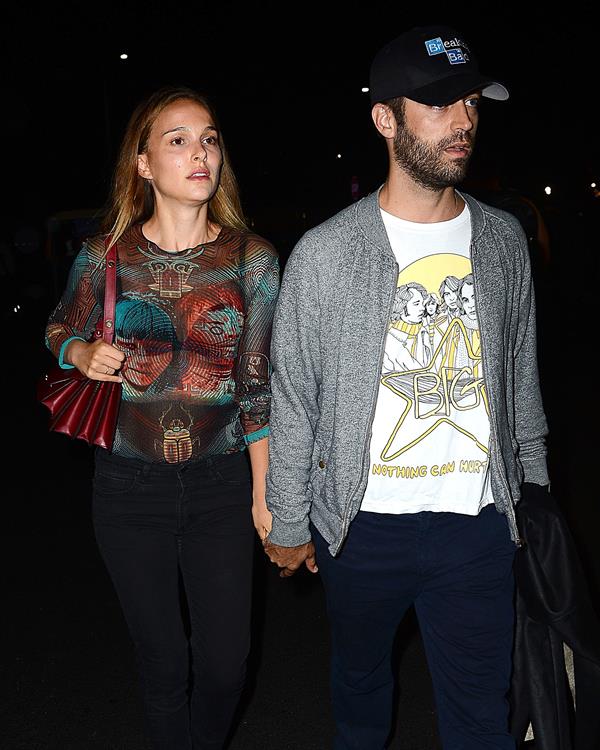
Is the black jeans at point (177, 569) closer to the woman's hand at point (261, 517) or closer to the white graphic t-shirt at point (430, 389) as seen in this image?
the woman's hand at point (261, 517)

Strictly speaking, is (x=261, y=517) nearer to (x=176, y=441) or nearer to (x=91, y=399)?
(x=176, y=441)

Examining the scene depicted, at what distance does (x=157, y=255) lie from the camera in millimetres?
3135

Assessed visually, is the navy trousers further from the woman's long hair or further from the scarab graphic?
the woman's long hair

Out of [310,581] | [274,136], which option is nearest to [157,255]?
[310,581]

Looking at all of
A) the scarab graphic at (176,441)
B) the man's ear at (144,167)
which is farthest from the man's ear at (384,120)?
the scarab graphic at (176,441)

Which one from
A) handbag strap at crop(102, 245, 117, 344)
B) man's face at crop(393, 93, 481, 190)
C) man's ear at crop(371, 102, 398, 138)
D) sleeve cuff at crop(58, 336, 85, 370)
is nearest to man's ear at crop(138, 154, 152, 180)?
handbag strap at crop(102, 245, 117, 344)

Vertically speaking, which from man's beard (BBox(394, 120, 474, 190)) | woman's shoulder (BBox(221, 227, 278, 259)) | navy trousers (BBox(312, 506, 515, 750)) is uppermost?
man's beard (BBox(394, 120, 474, 190))

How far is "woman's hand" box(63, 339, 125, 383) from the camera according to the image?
2.93m

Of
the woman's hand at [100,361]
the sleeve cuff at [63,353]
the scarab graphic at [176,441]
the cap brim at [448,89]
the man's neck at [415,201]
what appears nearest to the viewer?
the cap brim at [448,89]

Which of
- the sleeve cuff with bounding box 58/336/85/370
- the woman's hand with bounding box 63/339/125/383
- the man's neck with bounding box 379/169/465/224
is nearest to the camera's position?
the man's neck with bounding box 379/169/465/224

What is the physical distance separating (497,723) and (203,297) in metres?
1.55

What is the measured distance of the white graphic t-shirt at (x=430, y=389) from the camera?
2760 mm

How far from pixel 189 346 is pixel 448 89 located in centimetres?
108

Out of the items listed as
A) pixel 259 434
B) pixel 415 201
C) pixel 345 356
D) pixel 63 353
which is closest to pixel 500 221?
pixel 415 201
